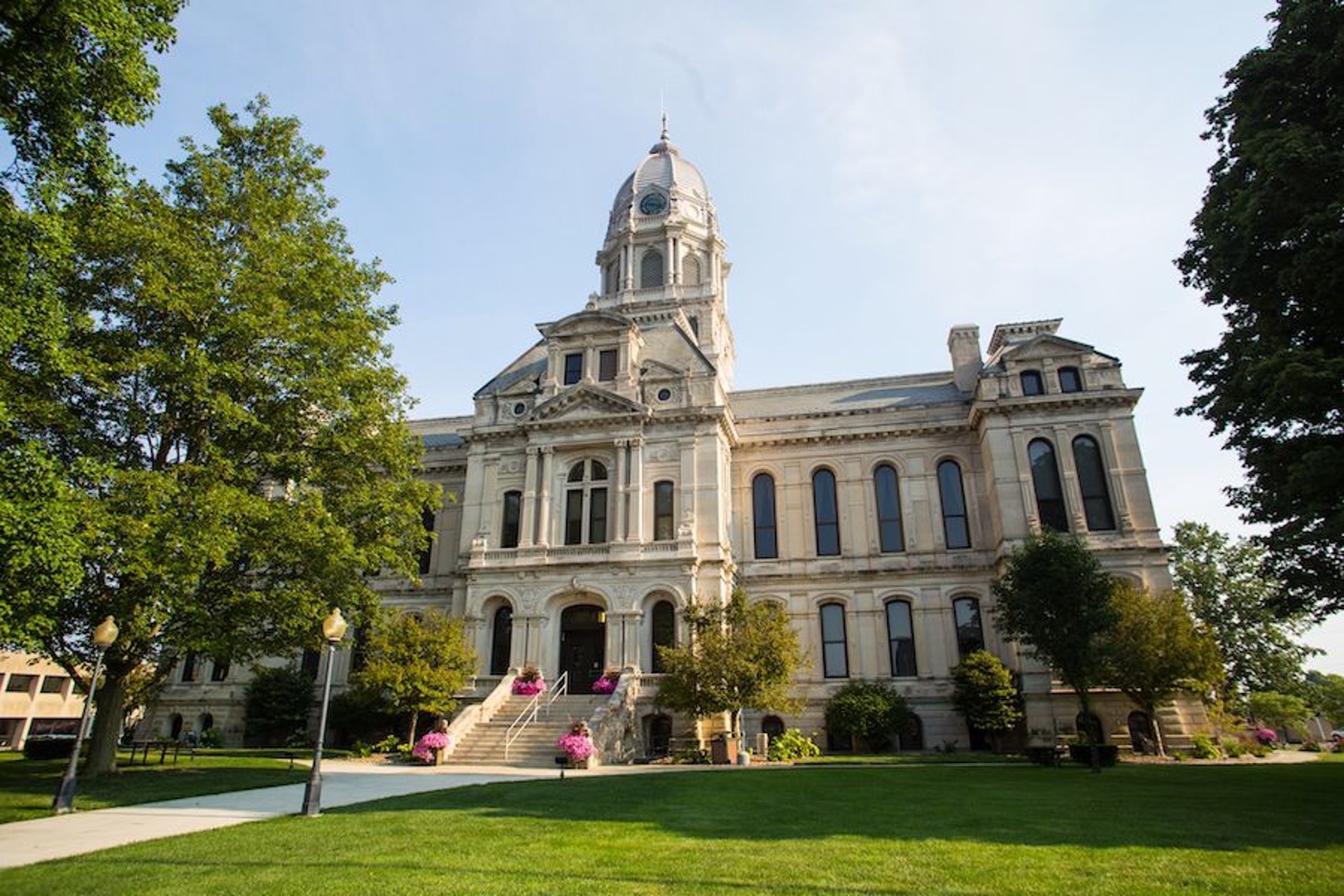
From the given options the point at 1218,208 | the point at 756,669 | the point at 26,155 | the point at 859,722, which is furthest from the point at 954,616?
the point at 26,155

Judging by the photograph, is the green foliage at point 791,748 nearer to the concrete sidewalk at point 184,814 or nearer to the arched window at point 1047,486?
the concrete sidewalk at point 184,814

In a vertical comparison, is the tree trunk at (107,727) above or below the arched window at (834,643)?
below

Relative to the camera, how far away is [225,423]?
17938mm

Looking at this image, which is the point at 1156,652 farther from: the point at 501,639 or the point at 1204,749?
the point at 501,639

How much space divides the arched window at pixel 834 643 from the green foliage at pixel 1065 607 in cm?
1020

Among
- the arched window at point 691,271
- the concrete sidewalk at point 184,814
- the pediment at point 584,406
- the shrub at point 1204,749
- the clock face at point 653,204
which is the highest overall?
the clock face at point 653,204

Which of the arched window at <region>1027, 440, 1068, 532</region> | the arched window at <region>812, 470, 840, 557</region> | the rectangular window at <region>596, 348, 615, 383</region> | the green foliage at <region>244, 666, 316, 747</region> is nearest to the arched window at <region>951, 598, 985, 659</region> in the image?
the arched window at <region>1027, 440, 1068, 532</region>

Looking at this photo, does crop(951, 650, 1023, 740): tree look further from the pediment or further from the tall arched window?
the tall arched window

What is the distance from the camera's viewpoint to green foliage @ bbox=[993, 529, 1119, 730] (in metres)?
21.9

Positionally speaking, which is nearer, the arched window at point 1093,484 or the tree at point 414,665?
the tree at point 414,665

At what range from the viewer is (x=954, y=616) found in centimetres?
3189

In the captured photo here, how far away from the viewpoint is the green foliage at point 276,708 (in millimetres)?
32906

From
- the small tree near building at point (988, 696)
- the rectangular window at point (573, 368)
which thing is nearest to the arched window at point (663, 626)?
the small tree near building at point (988, 696)

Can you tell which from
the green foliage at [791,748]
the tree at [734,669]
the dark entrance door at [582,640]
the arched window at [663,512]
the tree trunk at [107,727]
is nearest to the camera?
the tree trunk at [107,727]
